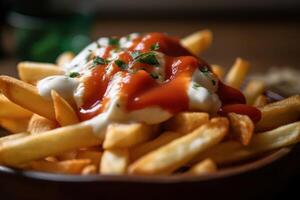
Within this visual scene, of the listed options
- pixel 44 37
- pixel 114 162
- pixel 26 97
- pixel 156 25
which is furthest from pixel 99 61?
pixel 156 25

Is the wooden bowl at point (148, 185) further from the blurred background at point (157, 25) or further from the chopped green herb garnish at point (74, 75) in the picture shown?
the blurred background at point (157, 25)

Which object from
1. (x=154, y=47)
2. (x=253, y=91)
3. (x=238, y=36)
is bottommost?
(x=253, y=91)

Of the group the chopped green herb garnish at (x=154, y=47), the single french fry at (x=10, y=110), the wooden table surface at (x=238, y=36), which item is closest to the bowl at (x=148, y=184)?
the single french fry at (x=10, y=110)

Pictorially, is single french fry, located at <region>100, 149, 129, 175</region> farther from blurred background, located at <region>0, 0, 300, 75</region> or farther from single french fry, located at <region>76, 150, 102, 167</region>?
blurred background, located at <region>0, 0, 300, 75</region>

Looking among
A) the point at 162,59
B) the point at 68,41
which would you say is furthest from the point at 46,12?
the point at 162,59

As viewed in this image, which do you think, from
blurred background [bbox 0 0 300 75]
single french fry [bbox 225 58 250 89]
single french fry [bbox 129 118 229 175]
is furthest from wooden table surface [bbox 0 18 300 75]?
single french fry [bbox 129 118 229 175]

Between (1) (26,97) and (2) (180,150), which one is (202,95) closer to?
(2) (180,150)
